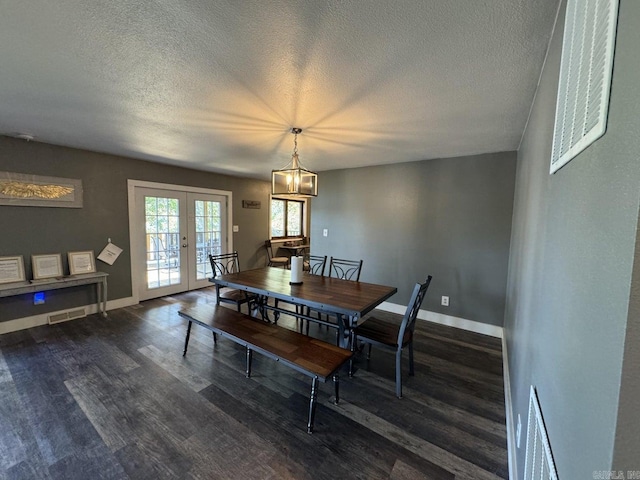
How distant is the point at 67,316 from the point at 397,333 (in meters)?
4.26

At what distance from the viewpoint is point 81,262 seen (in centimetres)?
367

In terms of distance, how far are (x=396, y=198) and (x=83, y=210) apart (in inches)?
176

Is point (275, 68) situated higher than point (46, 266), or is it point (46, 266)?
point (275, 68)

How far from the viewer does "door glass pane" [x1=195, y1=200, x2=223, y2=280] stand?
5.12 m

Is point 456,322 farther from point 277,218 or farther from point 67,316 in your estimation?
point 67,316

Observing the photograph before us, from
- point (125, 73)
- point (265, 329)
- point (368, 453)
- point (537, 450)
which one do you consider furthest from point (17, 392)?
point (537, 450)

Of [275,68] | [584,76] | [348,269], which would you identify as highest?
[275,68]

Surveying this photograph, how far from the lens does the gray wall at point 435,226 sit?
329 cm

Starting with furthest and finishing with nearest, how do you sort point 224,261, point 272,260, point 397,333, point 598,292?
point 272,260
point 224,261
point 397,333
point 598,292

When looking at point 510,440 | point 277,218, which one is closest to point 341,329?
point 510,440

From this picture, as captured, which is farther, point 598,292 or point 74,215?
point 74,215

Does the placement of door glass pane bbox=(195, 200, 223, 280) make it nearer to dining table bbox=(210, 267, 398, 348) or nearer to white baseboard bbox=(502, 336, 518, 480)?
dining table bbox=(210, 267, 398, 348)

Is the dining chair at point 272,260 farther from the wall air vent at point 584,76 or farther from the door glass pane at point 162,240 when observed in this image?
the wall air vent at point 584,76

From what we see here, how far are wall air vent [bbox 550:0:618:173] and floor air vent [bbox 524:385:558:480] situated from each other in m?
0.84
